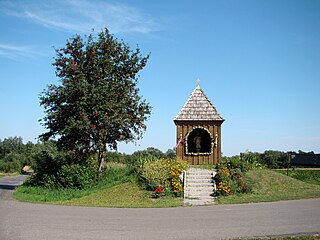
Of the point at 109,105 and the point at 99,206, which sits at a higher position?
the point at 109,105

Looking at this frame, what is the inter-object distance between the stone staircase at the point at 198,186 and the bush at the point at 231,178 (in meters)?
0.52

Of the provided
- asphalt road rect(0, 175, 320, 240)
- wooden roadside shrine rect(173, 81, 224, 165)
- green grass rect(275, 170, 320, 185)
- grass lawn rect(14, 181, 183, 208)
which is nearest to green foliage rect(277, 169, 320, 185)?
green grass rect(275, 170, 320, 185)

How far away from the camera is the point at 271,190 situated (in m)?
18.0

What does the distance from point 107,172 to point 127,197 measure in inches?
230

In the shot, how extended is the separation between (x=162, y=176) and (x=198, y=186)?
1.95 meters

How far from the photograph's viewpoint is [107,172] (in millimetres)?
22734

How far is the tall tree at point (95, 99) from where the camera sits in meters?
20.8

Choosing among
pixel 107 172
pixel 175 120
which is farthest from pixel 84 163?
pixel 175 120

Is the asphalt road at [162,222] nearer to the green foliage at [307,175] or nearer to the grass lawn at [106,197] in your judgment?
the grass lawn at [106,197]

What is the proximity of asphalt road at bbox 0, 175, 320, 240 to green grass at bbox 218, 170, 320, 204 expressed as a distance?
1.48 meters

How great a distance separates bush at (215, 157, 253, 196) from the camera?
17.4m

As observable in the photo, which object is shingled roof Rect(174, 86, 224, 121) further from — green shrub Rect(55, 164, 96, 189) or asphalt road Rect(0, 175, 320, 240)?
asphalt road Rect(0, 175, 320, 240)

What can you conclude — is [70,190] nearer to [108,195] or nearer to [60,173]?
[60,173]

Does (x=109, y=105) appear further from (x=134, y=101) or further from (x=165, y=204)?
(x=165, y=204)
